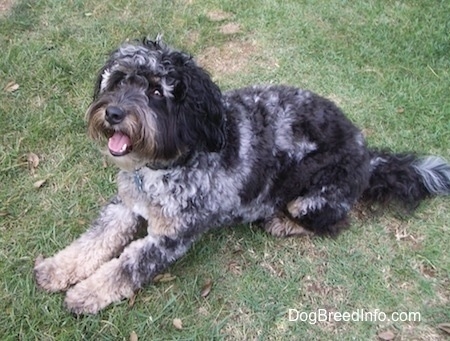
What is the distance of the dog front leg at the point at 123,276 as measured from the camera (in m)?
3.19

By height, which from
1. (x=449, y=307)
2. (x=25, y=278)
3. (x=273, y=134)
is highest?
(x=273, y=134)

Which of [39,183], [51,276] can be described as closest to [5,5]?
[39,183]

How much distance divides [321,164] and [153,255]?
4.31ft

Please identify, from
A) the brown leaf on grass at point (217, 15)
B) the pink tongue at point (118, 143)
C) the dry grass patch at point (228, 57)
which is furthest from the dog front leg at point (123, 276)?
the brown leaf on grass at point (217, 15)

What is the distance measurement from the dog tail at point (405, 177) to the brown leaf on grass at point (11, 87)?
126 inches

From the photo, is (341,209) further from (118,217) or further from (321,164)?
(118,217)

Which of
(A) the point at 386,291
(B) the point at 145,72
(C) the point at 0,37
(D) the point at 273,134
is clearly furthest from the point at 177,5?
(A) the point at 386,291

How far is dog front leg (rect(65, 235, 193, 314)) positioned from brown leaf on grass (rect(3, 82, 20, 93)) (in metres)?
2.27

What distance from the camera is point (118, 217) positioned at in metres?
3.50

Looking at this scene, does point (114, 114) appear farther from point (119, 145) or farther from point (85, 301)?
point (85, 301)

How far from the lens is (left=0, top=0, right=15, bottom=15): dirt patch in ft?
18.4

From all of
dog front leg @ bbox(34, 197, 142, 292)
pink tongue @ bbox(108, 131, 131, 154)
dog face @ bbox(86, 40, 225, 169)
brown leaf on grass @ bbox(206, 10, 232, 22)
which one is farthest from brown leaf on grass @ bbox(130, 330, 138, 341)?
brown leaf on grass @ bbox(206, 10, 232, 22)

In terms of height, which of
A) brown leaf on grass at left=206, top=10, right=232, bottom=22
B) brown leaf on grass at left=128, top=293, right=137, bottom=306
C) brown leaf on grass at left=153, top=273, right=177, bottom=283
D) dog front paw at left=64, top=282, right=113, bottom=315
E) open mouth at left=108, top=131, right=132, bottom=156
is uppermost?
open mouth at left=108, top=131, right=132, bottom=156

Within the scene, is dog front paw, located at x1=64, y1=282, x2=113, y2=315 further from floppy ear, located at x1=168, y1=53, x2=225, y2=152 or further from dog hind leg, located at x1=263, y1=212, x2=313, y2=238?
dog hind leg, located at x1=263, y1=212, x2=313, y2=238
